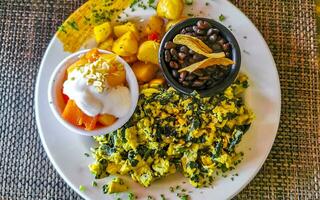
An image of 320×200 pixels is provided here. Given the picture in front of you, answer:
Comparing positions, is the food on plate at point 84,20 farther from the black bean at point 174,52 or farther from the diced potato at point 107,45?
the black bean at point 174,52

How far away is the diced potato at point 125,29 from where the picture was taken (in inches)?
57.5

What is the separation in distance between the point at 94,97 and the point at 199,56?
29cm

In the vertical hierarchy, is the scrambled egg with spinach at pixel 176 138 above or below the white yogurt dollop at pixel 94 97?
below

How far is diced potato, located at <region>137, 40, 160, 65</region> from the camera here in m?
1.43

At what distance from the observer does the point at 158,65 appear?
4.78ft

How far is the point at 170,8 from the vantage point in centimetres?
144

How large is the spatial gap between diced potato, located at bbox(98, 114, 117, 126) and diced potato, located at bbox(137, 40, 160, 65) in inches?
7.8

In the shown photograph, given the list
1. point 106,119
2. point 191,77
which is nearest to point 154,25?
point 191,77

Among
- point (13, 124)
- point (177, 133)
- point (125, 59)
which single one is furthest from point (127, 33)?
point (13, 124)

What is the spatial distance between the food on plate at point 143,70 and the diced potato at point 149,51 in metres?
0.02

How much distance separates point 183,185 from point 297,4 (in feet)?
2.18

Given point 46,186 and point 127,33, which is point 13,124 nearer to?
point 46,186

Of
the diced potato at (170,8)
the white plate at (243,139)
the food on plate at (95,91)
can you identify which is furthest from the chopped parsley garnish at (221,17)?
the food on plate at (95,91)

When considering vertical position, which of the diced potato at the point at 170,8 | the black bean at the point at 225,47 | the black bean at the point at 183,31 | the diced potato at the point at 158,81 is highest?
the diced potato at the point at 170,8
